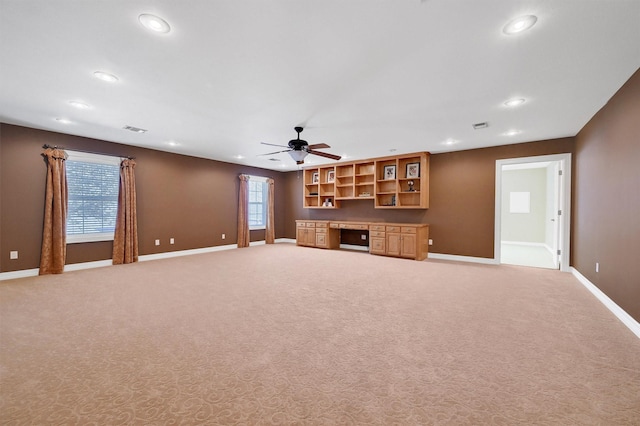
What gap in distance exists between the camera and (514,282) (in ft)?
14.4

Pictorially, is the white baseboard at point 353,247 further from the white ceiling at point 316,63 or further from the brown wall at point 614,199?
the brown wall at point 614,199

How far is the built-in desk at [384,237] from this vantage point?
20.6ft

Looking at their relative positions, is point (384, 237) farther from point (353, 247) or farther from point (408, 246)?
point (353, 247)

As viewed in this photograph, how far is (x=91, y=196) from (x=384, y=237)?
6.50 metres

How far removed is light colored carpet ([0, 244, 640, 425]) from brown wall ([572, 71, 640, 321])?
0.45 m

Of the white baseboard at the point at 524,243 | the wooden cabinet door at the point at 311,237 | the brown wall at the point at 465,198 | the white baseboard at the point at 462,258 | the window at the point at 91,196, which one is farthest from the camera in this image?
the white baseboard at the point at 524,243

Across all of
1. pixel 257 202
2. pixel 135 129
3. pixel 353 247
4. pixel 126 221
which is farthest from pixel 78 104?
pixel 353 247

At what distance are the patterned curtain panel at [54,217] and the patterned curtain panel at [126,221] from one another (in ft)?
2.82

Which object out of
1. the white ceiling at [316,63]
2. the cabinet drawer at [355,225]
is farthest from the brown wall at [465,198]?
the white ceiling at [316,63]

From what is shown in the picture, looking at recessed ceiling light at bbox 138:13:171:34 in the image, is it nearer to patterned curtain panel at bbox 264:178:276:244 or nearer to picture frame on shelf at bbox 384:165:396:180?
picture frame on shelf at bbox 384:165:396:180

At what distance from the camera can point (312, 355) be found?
221 centimetres

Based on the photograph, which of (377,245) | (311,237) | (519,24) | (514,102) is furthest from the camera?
(311,237)

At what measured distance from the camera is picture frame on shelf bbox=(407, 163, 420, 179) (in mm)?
6727

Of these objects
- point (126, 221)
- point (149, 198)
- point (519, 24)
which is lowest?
point (126, 221)
